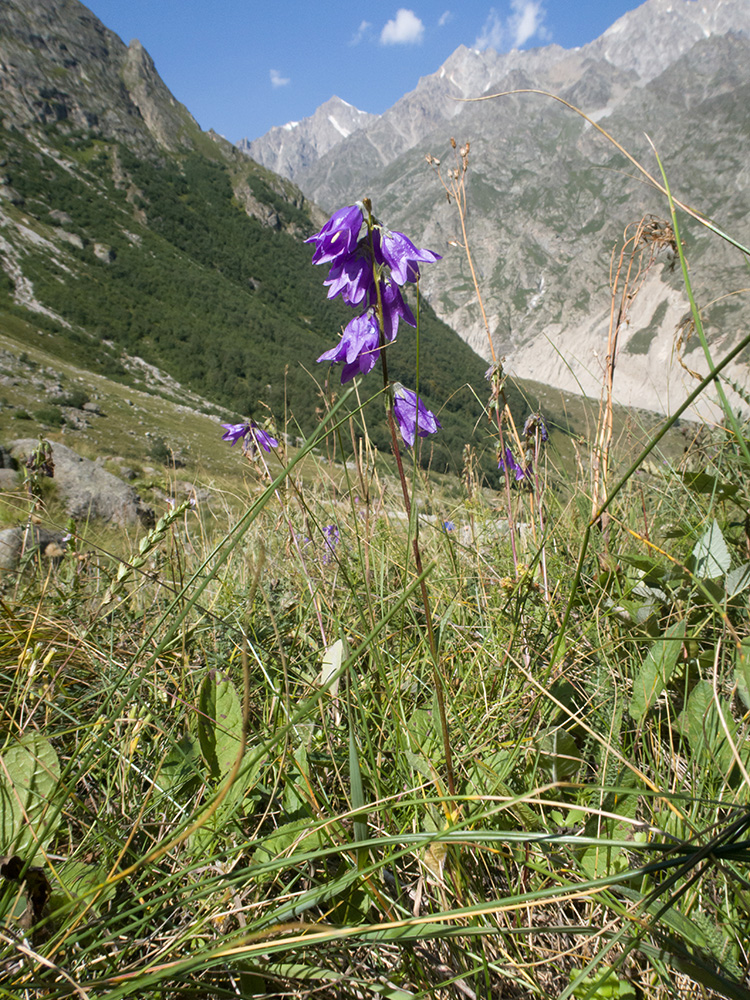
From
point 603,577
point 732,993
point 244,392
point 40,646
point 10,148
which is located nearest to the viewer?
point 732,993

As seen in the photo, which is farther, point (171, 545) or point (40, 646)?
point (171, 545)

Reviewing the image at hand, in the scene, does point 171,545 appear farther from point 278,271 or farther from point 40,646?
point 278,271

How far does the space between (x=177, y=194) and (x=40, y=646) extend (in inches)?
Result: 5268

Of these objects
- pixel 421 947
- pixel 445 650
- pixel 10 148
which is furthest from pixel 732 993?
pixel 10 148

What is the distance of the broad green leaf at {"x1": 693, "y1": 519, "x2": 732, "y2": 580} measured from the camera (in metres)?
1.69

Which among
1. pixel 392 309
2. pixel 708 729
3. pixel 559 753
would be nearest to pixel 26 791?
pixel 559 753

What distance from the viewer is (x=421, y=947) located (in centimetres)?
103

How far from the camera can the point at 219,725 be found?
135 cm

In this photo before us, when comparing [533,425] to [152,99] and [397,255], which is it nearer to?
[397,255]

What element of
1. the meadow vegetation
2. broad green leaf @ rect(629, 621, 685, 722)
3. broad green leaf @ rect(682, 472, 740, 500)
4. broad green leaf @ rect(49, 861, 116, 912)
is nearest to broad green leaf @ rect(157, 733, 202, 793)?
the meadow vegetation

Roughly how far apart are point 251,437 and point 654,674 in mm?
2199

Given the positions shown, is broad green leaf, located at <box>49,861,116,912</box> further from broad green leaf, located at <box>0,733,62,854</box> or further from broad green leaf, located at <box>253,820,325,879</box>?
broad green leaf, located at <box>253,820,325,879</box>

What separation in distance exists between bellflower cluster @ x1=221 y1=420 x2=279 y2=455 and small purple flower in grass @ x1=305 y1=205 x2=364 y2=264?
124cm

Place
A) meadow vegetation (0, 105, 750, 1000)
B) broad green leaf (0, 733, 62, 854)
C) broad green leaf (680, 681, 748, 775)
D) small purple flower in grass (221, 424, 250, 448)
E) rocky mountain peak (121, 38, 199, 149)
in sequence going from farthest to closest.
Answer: rocky mountain peak (121, 38, 199, 149) → small purple flower in grass (221, 424, 250, 448) → broad green leaf (680, 681, 748, 775) → broad green leaf (0, 733, 62, 854) → meadow vegetation (0, 105, 750, 1000)
